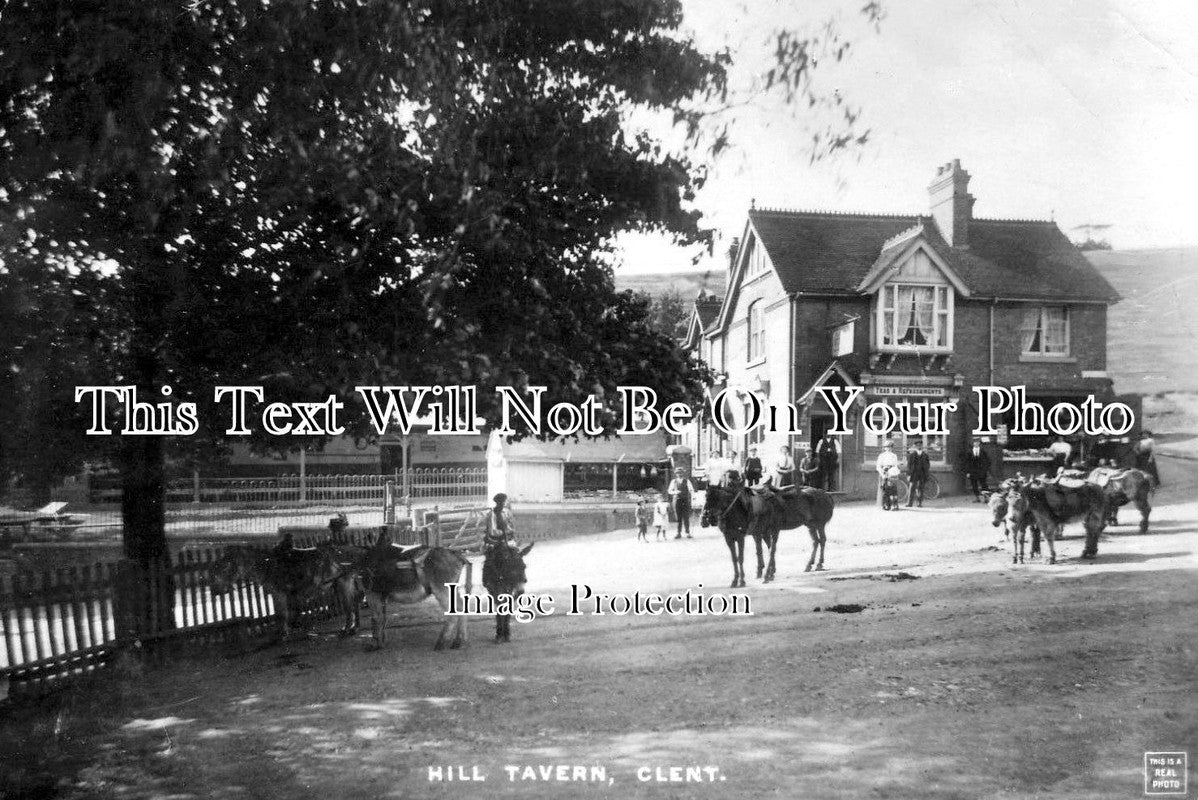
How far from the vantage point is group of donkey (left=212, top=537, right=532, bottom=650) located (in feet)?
18.2

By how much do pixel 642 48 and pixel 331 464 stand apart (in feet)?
12.3

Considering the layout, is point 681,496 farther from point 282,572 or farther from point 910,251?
point 282,572

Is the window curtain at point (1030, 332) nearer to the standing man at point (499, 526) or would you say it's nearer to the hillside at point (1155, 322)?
the hillside at point (1155, 322)

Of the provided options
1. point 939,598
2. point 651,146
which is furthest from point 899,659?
point 651,146

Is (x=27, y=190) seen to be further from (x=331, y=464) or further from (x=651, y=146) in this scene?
(x=651, y=146)

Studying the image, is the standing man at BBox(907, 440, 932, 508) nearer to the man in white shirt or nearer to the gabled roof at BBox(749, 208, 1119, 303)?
the man in white shirt

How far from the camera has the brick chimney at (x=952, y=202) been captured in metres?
5.25

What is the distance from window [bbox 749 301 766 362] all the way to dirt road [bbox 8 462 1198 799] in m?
1.58

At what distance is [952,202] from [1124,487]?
2.46m

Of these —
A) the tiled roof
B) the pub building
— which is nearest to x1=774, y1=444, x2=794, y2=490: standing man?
the pub building

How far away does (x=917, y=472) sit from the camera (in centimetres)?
564

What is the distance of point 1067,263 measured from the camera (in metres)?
5.71

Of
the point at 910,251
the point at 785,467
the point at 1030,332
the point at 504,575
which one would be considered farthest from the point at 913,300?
the point at 504,575

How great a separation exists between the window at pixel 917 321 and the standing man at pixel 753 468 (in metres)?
1.34
